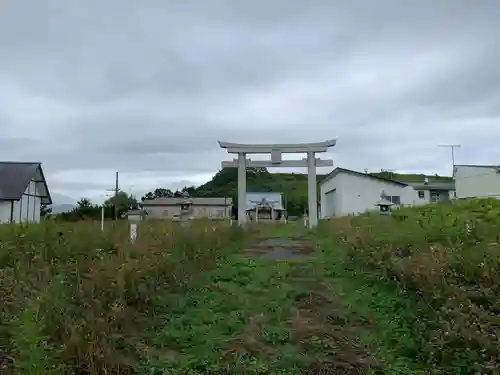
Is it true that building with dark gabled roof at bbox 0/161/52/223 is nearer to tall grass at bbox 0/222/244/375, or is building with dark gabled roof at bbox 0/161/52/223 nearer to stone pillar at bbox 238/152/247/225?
stone pillar at bbox 238/152/247/225

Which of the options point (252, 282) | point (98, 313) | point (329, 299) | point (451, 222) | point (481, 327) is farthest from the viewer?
point (451, 222)

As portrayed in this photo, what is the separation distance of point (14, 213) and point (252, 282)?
23.2 meters

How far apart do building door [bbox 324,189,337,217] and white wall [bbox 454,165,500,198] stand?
8.11 m

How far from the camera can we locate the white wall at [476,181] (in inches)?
1078

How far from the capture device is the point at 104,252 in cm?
528

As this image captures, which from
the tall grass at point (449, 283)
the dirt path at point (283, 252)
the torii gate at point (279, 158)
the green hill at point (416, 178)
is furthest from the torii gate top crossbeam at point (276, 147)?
the green hill at point (416, 178)

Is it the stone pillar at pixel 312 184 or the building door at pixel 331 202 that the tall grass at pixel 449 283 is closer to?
the stone pillar at pixel 312 184

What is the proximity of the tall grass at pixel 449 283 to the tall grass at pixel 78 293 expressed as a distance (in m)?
2.14

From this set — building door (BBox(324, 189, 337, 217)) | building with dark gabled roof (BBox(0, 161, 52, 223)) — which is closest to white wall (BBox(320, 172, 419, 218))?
building door (BBox(324, 189, 337, 217))

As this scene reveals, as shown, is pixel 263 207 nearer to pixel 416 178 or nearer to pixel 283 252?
pixel 416 178

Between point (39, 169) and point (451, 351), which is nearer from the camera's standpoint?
point (451, 351)

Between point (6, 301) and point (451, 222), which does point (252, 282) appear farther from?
point (451, 222)

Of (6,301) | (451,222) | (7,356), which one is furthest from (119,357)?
(451,222)

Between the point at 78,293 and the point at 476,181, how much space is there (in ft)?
97.5
